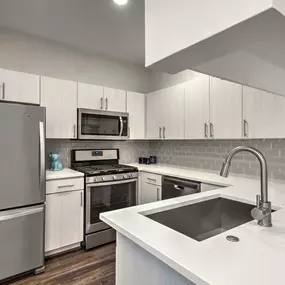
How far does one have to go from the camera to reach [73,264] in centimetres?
238

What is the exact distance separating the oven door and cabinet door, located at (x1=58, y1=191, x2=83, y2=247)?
0.27 feet

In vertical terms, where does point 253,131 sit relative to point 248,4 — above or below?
below

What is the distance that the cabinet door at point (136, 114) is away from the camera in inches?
137

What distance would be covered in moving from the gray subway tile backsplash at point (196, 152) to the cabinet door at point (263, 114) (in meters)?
0.34

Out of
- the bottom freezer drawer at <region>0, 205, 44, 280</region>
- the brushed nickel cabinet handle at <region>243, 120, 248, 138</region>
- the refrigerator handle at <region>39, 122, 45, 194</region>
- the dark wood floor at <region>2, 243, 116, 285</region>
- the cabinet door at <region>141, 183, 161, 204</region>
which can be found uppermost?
the brushed nickel cabinet handle at <region>243, 120, 248, 138</region>

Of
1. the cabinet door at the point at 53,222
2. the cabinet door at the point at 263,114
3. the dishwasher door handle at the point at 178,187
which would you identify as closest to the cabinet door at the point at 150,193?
the dishwasher door handle at the point at 178,187

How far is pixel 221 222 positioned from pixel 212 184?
0.79 meters

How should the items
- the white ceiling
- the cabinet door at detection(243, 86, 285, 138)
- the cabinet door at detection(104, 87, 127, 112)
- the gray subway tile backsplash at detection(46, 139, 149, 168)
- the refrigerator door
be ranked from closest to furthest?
the refrigerator door, the cabinet door at detection(243, 86, 285, 138), the white ceiling, the gray subway tile backsplash at detection(46, 139, 149, 168), the cabinet door at detection(104, 87, 127, 112)

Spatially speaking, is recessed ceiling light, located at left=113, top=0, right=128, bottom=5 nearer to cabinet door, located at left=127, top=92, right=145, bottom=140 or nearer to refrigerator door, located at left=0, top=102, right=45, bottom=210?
refrigerator door, located at left=0, top=102, right=45, bottom=210

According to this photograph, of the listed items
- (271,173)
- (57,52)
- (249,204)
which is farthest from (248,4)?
(57,52)

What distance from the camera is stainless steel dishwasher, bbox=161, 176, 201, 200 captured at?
8.30ft

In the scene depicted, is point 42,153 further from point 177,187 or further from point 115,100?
point 177,187

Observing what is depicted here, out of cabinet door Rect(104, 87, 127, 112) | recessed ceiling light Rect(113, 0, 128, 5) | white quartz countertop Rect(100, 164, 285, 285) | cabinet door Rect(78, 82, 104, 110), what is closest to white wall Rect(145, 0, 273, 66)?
white quartz countertop Rect(100, 164, 285, 285)

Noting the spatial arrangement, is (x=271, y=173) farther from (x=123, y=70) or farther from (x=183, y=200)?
(x=123, y=70)
